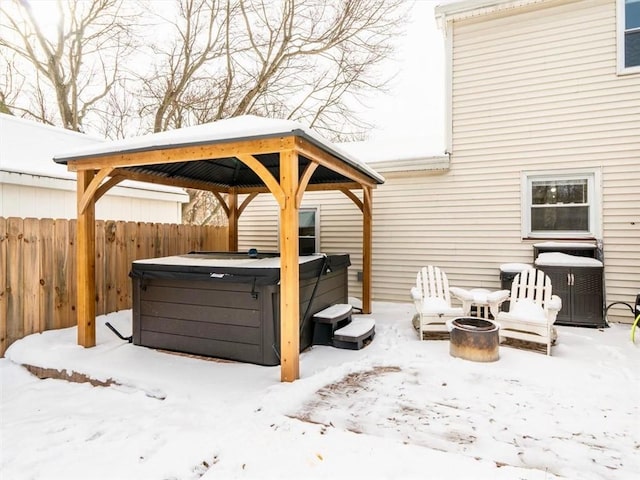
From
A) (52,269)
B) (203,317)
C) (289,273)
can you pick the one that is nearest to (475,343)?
(289,273)

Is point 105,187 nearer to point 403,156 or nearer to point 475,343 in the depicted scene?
point 475,343

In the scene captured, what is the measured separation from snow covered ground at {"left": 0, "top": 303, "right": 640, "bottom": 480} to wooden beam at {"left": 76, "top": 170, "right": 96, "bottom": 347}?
23 cm

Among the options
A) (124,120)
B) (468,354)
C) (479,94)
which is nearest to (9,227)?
(468,354)

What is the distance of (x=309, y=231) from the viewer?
26.3 ft

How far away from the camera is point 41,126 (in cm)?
708

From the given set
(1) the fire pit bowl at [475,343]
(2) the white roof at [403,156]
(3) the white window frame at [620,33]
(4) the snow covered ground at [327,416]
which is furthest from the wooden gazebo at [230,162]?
(3) the white window frame at [620,33]

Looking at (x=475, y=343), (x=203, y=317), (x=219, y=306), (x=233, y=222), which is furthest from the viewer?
(x=233, y=222)

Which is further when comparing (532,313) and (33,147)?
(33,147)

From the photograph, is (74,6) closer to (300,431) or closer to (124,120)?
(124,120)

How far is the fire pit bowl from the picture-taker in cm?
392

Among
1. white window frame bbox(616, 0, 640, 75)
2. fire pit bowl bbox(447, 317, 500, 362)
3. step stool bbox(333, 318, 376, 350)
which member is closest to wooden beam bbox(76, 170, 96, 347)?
step stool bbox(333, 318, 376, 350)

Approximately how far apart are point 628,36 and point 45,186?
898 cm

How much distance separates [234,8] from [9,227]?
9.50 metres

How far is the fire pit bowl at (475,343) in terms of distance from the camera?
3.92 meters
